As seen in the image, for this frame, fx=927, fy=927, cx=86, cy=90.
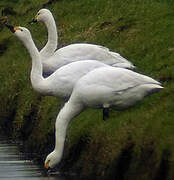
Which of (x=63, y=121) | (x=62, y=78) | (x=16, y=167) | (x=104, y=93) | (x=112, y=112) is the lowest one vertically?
(x=16, y=167)

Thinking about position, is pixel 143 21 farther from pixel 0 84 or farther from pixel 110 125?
pixel 110 125

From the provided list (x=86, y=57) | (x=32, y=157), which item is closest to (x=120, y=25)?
(x=86, y=57)

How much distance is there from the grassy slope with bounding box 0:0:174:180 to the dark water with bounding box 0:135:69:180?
0.29 m

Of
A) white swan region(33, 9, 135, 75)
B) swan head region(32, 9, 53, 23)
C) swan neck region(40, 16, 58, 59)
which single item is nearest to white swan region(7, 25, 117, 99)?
white swan region(33, 9, 135, 75)

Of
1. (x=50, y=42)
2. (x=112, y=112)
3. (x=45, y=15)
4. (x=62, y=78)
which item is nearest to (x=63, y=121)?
(x=62, y=78)

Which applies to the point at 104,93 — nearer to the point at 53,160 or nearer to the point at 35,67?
the point at 53,160

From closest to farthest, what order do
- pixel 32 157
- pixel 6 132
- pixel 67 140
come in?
pixel 67 140 < pixel 32 157 < pixel 6 132

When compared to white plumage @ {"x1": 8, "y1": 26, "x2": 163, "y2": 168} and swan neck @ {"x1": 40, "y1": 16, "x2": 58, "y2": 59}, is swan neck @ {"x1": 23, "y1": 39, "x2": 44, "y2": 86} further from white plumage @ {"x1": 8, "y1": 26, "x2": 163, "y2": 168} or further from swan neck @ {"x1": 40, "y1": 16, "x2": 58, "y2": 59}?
swan neck @ {"x1": 40, "y1": 16, "x2": 58, "y2": 59}

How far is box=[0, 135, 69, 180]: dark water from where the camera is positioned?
1391cm

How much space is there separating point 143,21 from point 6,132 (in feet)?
12.7

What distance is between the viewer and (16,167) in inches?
583

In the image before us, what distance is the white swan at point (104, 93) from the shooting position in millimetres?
13469

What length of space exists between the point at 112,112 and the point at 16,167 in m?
1.79

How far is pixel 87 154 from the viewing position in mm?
13344
